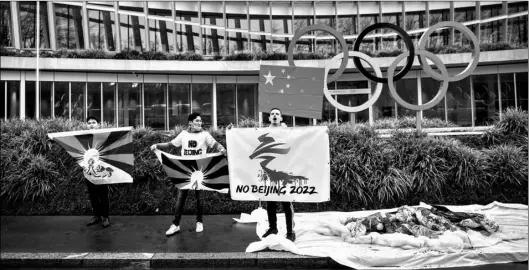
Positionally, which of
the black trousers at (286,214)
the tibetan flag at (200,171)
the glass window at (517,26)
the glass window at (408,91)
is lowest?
the black trousers at (286,214)

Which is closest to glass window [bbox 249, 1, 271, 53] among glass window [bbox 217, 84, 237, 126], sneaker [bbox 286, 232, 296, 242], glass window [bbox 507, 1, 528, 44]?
glass window [bbox 217, 84, 237, 126]

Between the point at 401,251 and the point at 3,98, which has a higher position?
the point at 3,98

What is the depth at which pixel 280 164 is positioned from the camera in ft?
20.6

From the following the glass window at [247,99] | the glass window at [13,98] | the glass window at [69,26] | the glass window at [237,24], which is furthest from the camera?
the glass window at [237,24]

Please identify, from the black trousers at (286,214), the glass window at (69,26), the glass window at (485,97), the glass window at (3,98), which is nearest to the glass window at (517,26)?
the glass window at (485,97)

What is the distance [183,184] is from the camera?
21.7 ft

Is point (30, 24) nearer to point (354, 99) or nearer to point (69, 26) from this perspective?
point (69, 26)

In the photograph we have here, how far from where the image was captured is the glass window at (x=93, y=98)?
22.8 metres

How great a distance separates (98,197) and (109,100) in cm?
1750

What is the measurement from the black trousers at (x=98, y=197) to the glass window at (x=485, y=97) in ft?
74.3

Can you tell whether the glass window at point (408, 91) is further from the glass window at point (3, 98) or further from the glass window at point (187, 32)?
the glass window at point (3, 98)

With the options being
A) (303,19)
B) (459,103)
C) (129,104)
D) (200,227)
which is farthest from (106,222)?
(459,103)

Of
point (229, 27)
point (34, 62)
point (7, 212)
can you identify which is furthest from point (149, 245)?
point (229, 27)

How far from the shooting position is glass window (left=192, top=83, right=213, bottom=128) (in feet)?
79.2
